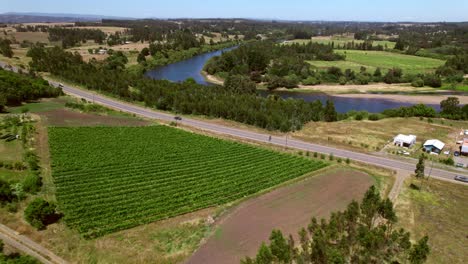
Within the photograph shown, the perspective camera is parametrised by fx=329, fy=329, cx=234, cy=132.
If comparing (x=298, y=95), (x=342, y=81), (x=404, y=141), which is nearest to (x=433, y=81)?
(x=342, y=81)

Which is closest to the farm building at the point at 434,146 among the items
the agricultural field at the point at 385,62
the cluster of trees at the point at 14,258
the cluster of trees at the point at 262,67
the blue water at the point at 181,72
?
the cluster of trees at the point at 14,258

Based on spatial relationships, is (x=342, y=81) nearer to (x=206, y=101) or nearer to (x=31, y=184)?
(x=206, y=101)

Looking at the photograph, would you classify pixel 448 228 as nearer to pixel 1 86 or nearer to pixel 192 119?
pixel 192 119

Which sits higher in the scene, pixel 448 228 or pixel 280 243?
pixel 280 243

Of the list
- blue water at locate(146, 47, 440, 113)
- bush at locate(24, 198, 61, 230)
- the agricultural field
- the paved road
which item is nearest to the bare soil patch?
the paved road

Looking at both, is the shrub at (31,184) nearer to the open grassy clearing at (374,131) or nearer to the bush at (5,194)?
the bush at (5,194)

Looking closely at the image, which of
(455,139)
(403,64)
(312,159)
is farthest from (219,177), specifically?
(403,64)

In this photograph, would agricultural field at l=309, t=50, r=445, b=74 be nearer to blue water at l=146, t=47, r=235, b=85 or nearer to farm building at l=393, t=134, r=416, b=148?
blue water at l=146, t=47, r=235, b=85
